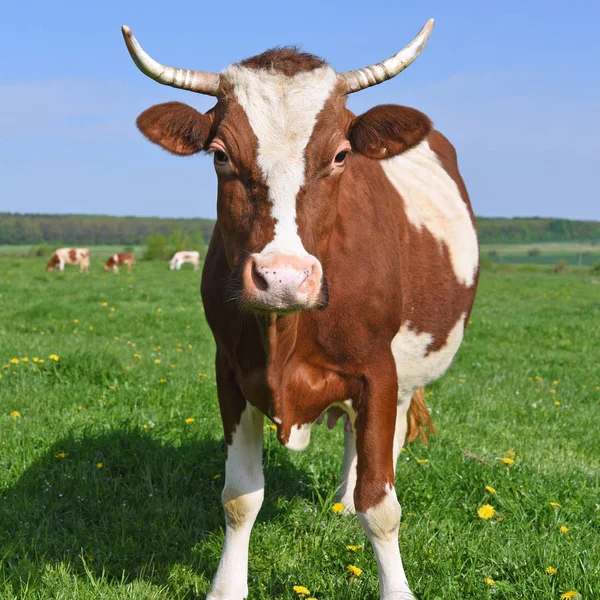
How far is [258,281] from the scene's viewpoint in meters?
2.81

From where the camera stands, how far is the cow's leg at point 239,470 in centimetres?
383

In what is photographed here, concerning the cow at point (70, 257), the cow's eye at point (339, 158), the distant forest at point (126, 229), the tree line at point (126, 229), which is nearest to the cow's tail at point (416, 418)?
the cow's eye at point (339, 158)

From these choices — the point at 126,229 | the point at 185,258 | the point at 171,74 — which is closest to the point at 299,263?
the point at 171,74

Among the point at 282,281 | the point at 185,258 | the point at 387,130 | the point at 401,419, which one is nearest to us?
the point at 282,281

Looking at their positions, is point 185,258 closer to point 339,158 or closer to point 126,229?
point 339,158

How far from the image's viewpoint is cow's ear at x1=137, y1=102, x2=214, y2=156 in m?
3.30

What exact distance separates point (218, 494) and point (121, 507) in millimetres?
619

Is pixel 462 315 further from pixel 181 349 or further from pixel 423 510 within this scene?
pixel 181 349

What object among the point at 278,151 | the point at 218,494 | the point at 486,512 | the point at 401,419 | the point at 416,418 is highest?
the point at 278,151

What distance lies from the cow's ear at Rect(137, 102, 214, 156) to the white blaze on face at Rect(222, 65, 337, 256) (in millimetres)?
220

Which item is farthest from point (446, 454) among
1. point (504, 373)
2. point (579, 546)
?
point (504, 373)

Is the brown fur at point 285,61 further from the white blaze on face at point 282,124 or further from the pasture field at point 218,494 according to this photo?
the pasture field at point 218,494

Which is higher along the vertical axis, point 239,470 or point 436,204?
point 436,204

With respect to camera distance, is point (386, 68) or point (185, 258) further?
point (185, 258)
